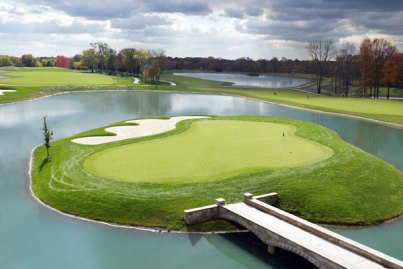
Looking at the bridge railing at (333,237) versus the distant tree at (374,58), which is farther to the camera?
the distant tree at (374,58)

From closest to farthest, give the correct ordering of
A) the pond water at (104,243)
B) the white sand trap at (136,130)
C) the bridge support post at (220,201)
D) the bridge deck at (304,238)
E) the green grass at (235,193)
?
the bridge deck at (304,238)
the pond water at (104,243)
the bridge support post at (220,201)
the green grass at (235,193)
the white sand trap at (136,130)

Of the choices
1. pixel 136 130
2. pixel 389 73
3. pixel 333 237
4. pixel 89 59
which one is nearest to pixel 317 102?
pixel 389 73

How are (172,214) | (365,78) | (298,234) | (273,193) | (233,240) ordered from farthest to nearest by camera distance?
1. (365,78)
2. (273,193)
3. (172,214)
4. (233,240)
5. (298,234)

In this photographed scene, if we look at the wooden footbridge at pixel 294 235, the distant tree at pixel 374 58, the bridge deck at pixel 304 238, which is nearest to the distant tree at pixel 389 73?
the distant tree at pixel 374 58

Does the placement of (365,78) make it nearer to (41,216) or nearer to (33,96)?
(33,96)

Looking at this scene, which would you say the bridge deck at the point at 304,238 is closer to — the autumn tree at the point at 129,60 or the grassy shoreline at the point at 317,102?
the grassy shoreline at the point at 317,102

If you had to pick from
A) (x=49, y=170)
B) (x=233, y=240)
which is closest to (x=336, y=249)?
(x=233, y=240)

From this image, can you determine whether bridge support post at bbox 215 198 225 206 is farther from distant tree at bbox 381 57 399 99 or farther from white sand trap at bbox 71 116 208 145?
distant tree at bbox 381 57 399 99
